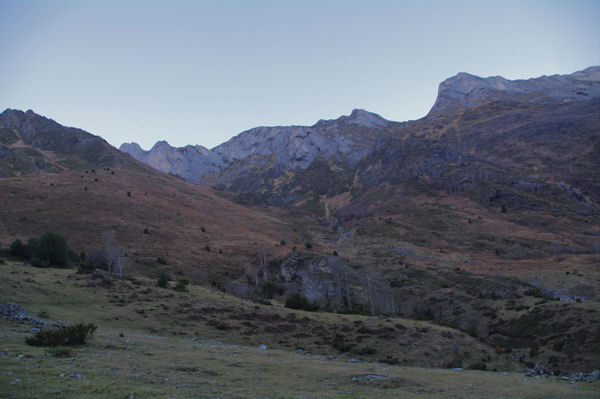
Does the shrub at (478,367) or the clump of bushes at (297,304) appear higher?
the clump of bushes at (297,304)

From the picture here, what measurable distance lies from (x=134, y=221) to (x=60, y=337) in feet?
196

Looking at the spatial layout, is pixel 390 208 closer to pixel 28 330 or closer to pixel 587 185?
pixel 587 185

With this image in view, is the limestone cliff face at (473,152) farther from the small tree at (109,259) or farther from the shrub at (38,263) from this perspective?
the shrub at (38,263)

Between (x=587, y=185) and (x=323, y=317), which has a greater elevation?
(x=587, y=185)

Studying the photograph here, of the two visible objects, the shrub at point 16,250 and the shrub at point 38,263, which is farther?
the shrub at point 16,250

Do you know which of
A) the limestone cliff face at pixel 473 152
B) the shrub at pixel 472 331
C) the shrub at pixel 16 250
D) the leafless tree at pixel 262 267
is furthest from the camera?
the limestone cliff face at pixel 473 152

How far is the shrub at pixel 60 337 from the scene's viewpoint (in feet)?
45.2

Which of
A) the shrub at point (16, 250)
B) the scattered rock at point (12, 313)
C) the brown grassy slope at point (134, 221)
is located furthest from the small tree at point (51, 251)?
the scattered rock at point (12, 313)

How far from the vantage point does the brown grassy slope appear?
186 ft

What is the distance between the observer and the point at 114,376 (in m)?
10.3

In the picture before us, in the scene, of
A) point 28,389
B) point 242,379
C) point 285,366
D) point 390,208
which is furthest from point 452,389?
point 390,208

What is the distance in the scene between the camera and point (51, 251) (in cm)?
3947

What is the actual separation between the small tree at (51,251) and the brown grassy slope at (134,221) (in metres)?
10.3

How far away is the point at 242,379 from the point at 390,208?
99996mm
